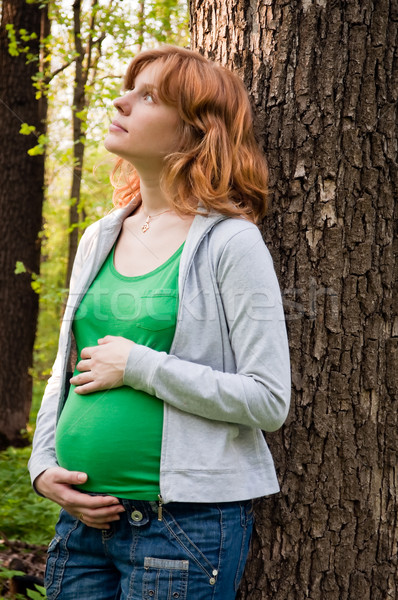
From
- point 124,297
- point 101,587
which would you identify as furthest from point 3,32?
point 101,587

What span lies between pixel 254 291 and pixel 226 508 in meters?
0.58

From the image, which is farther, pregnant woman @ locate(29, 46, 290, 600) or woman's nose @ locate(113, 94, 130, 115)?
woman's nose @ locate(113, 94, 130, 115)

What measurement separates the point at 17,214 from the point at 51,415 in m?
5.33

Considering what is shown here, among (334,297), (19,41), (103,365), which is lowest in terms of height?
(103,365)

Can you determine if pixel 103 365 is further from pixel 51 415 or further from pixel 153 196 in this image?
pixel 153 196

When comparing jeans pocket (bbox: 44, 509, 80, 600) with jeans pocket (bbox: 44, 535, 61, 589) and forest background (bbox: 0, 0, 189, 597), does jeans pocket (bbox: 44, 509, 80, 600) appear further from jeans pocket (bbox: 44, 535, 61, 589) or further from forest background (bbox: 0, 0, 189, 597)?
forest background (bbox: 0, 0, 189, 597)

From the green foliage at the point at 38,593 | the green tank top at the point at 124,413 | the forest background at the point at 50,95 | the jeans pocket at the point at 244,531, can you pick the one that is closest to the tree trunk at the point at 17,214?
the forest background at the point at 50,95

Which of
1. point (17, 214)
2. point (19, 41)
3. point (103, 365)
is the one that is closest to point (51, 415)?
point (103, 365)

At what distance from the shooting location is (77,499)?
65.2 inches

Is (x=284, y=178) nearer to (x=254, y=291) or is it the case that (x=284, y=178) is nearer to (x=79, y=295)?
(x=254, y=291)

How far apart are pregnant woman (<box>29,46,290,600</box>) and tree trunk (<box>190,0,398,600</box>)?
23 centimetres

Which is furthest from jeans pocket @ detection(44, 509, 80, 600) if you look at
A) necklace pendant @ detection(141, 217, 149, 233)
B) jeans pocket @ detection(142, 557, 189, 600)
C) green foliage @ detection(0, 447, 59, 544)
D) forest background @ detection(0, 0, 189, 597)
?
forest background @ detection(0, 0, 189, 597)

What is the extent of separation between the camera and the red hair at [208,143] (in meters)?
1.78

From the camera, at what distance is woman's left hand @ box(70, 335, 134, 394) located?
1.61 m
